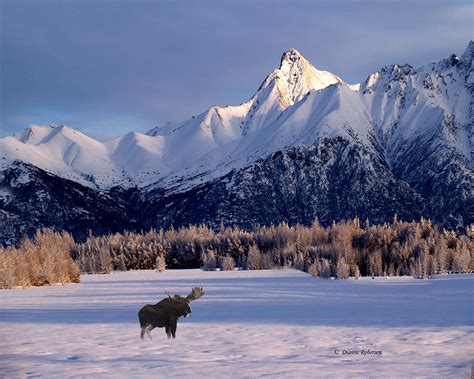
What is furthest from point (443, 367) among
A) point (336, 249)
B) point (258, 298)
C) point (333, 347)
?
point (336, 249)

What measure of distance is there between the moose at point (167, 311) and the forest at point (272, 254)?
45.3 m

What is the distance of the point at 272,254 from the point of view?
416 ft

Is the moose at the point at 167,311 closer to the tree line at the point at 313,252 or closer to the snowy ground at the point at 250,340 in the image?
the snowy ground at the point at 250,340

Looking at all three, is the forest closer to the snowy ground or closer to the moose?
the snowy ground

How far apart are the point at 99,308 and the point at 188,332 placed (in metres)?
13.3

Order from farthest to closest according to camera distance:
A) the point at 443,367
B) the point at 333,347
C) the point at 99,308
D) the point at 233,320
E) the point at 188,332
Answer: the point at 99,308, the point at 233,320, the point at 188,332, the point at 333,347, the point at 443,367

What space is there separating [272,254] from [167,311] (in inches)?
4305

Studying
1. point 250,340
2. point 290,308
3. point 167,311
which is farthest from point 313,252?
point 167,311

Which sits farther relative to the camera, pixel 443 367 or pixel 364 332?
pixel 364 332

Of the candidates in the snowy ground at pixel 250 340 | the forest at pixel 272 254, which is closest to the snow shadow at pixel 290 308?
the snowy ground at pixel 250 340

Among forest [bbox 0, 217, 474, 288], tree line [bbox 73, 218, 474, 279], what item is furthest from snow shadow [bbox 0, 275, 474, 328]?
tree line [bbox 73, 218, 474, 279]

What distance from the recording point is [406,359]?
1816 cm

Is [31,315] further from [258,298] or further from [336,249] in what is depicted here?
[336,249]

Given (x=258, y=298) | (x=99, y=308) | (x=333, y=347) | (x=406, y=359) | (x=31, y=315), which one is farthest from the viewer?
(x=258, y=298)
